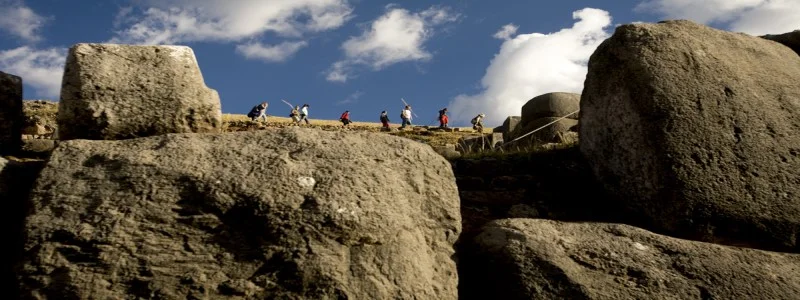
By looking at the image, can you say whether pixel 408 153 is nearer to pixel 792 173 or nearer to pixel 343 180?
pixel 343 180

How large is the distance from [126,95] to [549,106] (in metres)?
13.7

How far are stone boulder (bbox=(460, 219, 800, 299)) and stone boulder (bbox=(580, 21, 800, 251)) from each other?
0.34 metres

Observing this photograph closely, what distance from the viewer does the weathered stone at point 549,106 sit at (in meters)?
18.0

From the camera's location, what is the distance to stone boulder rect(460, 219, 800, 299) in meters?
5.08

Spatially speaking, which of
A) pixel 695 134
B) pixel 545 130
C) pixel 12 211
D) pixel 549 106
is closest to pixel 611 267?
pixel 695 134

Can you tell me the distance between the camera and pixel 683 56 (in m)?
6.62

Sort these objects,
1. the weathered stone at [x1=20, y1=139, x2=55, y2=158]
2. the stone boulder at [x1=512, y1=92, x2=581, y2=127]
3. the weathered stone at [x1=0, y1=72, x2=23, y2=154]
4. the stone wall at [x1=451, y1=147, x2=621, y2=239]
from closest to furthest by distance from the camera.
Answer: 1. the weathered stone at [x1=0, y1=72, x2=23, y2=154]
2. the weathered stone at [x1=20, y1=139, x2=55, y2=158]
3. the stone wall at [x1=451, y1=147, x2=621, y2=239]
4. the stone boulder at [x1=512, y1=92, x2=581, y2=127]

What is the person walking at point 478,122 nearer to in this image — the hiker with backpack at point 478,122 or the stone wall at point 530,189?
the hiker with backpack at point 478,122

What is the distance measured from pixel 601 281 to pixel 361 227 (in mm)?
1651

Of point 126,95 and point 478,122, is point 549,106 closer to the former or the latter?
point 126,95

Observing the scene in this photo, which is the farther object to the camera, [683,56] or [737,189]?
[683,56]

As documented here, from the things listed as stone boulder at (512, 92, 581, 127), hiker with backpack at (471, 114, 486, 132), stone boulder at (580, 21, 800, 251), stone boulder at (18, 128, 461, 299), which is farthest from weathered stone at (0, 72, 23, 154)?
hiker with backpack at (471, 114, 486, 132)

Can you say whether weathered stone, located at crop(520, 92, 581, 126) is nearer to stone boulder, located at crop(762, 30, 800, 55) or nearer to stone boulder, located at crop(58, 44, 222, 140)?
stone boulder, located at crop(762, 30, 800, 55)

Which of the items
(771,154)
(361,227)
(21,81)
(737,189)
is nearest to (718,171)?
(737,189)
